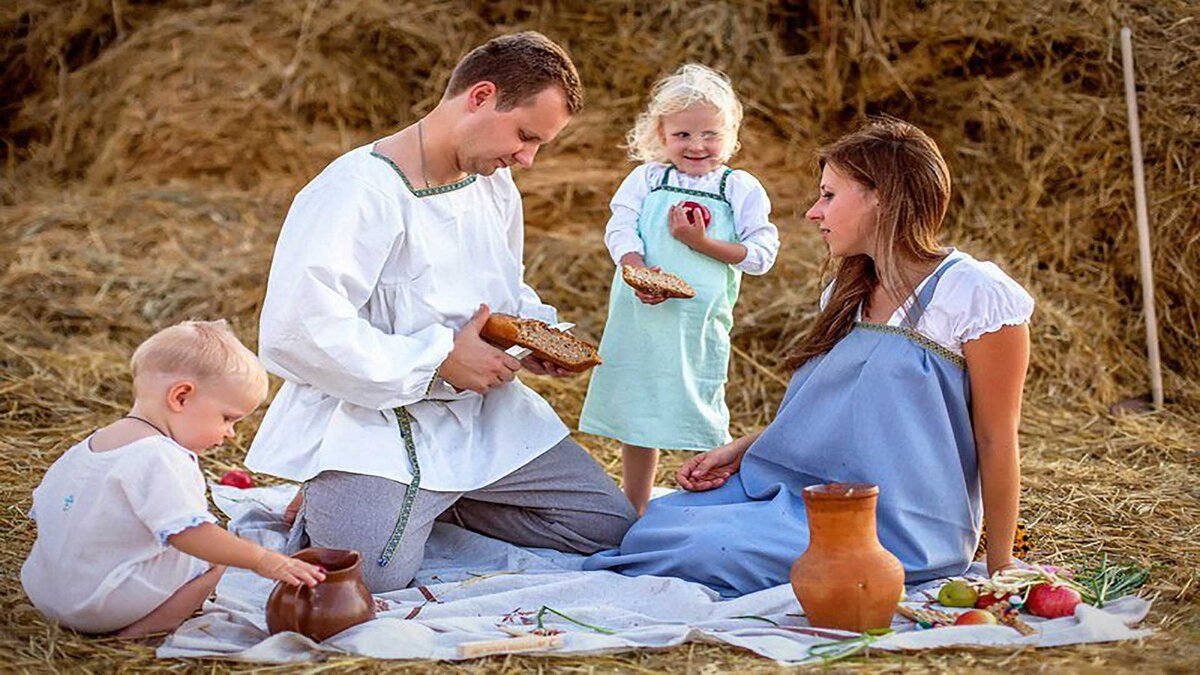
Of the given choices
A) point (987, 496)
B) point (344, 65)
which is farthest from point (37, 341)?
point (987, 496)

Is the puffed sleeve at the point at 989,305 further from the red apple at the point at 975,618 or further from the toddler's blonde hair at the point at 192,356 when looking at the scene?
the toddler's blonde hair at the point at 192,356

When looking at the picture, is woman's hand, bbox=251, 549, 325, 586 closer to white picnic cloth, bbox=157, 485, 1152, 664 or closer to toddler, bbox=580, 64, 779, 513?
white picnic cloth, bbox=157, 485, 1152, 664

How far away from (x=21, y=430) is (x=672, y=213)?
2.50 metres

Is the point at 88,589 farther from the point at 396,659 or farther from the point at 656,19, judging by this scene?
the point at 656,19

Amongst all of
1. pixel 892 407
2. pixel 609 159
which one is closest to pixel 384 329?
pixel 892 407

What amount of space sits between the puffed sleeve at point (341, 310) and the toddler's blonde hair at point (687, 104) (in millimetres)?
1058

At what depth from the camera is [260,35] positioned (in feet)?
24.7

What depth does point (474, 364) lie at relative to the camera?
12.4ft

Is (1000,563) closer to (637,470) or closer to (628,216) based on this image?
(637,470)

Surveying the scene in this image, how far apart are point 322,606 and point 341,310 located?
77 cm

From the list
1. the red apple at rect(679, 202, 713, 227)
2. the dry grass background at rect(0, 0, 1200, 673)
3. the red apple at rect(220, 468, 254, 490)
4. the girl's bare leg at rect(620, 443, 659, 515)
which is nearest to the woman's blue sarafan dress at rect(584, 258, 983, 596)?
the girl's bare leg at rect(620, 443, 659, 515)

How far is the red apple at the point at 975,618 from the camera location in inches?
126

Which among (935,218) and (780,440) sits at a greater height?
(935,218)

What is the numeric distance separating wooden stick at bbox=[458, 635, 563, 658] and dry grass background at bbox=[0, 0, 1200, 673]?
7.12 feet
